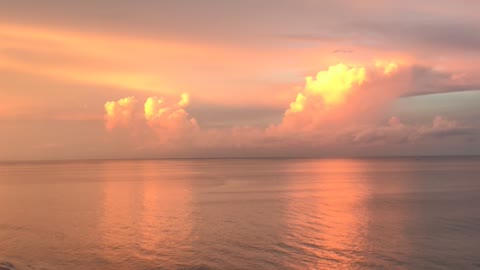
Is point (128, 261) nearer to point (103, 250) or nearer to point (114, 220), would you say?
point (103, 250)

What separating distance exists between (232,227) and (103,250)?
484 inches

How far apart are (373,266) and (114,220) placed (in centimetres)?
2726

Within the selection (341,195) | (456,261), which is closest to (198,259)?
(456,261)

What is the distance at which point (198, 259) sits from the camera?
2720 centimetres

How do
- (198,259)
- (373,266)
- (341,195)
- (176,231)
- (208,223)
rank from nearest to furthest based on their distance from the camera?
(373,266) < (198,259) < (176,231) < (208,223) < (341,195)

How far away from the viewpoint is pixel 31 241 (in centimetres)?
3284

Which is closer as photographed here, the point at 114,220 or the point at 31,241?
the point at 31,241

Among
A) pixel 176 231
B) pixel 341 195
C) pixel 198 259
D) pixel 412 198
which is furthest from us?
pixel 341 195

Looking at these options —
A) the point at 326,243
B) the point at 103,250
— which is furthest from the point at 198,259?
the point at 326,243

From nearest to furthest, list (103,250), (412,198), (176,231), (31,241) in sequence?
(103,250), (31,241), (176,231), (412,198)

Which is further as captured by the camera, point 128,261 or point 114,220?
point 114,220

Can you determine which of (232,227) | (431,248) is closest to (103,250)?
(232,227)

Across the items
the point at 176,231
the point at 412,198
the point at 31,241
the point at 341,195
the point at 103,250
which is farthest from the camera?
the point at 341,195

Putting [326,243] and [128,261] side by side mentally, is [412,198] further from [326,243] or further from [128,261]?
[128,261]
